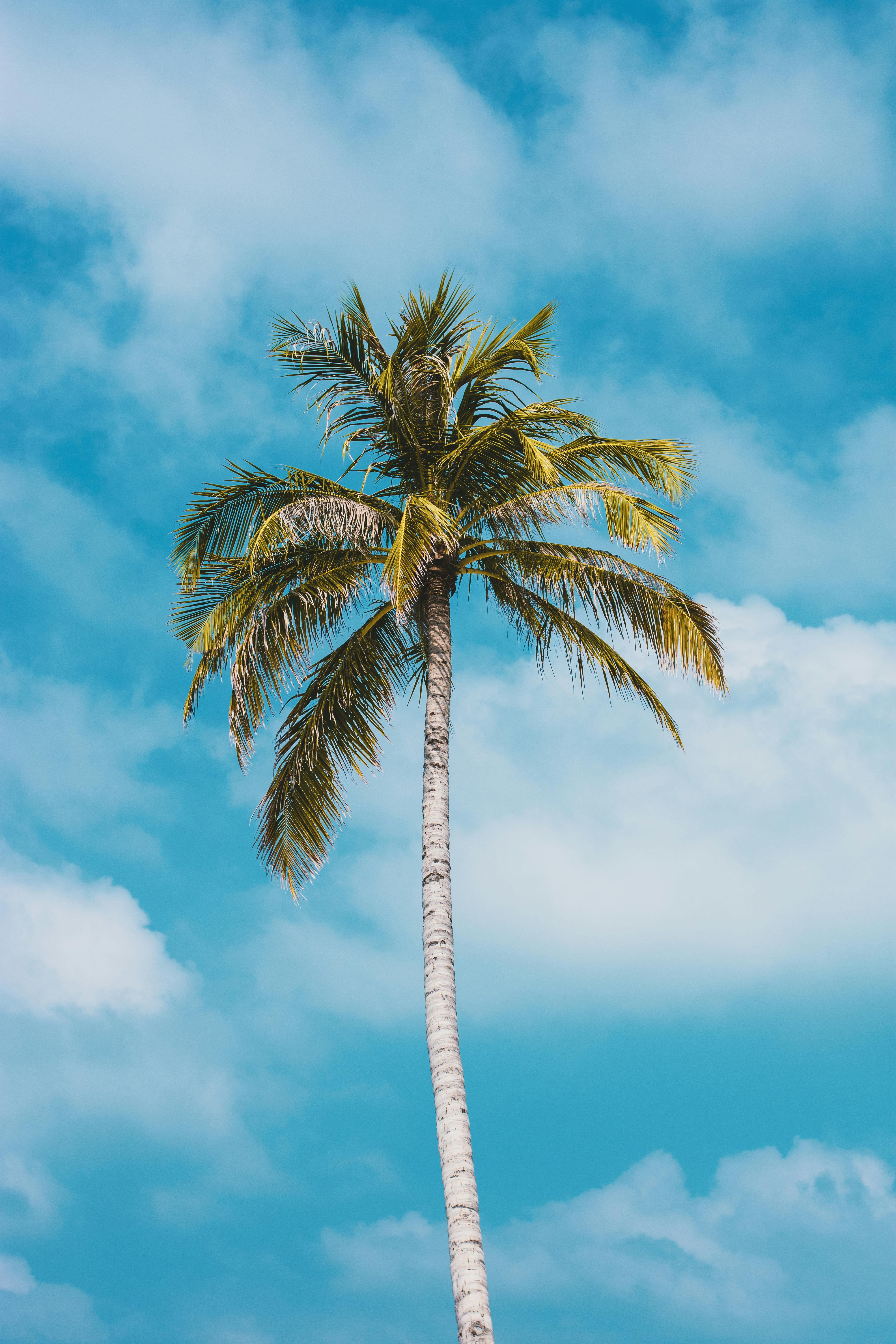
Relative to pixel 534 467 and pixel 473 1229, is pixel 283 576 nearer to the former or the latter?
pixel 534 467

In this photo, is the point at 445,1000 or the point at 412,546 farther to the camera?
the point at 412,546

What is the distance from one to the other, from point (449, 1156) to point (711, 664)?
5918 millimetres

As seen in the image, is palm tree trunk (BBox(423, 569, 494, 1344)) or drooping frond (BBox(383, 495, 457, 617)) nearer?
palm tree trunk (BBox(423, 569, 494, 1344))

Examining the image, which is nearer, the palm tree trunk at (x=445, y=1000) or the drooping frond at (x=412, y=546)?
the palm tree trunk at (x=445, y=1000)

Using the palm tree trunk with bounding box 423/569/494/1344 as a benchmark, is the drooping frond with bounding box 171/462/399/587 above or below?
above

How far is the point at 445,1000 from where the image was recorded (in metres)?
10.7

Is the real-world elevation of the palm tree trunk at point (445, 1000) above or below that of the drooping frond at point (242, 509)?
below

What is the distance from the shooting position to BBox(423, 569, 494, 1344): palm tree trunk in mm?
9250

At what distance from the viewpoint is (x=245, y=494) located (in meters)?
13.3

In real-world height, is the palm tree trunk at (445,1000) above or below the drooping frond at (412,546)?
below

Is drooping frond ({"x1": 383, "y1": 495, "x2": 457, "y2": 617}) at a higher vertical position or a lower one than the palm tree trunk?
higher

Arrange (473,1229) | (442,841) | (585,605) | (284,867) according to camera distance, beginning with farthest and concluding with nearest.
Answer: (284,867) → (585,605) → (442,841) → (473,1229)

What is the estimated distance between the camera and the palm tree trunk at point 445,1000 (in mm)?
9250

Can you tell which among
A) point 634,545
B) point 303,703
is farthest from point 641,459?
point 303,703
